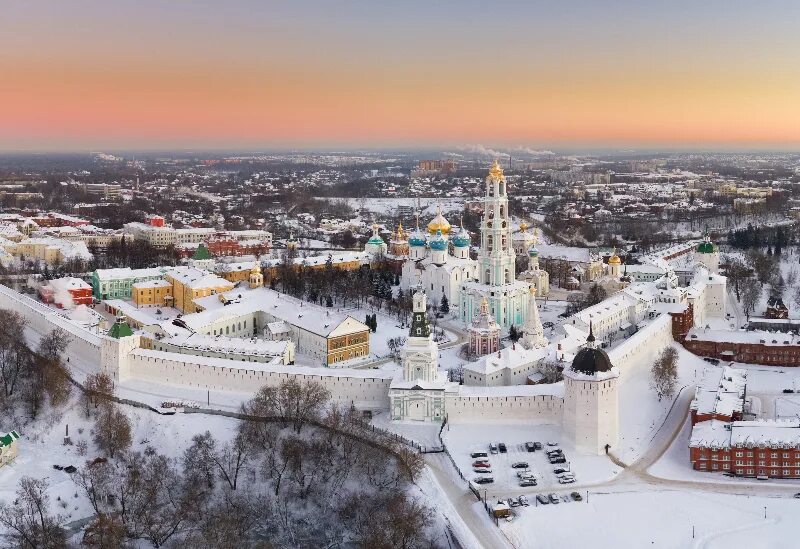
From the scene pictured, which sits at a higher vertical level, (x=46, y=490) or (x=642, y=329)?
(x=642, y=329)

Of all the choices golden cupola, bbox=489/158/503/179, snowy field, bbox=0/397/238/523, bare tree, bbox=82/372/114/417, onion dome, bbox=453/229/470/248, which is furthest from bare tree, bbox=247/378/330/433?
onion dome, bbox=453/229/470/248

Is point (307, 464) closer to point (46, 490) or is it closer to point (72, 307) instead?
point (46, 490)

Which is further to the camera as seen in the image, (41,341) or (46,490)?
(41,341)

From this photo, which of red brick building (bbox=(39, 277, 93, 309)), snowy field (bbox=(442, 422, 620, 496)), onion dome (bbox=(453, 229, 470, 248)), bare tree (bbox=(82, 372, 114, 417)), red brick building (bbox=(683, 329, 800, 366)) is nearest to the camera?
snowy field (bbox=(442, 422, 620, 496))

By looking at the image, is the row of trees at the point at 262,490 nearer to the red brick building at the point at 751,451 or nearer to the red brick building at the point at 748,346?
the red brick building at the point at 751,451

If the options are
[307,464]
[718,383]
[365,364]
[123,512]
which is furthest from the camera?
[365,364]

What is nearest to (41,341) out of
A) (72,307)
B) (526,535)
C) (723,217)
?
(72,307)

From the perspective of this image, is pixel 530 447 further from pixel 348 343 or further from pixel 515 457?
pixel 348 343

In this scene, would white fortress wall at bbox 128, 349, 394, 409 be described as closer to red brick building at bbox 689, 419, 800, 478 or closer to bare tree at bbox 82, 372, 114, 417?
bare tree at bbox 82, 372, 114, 417
